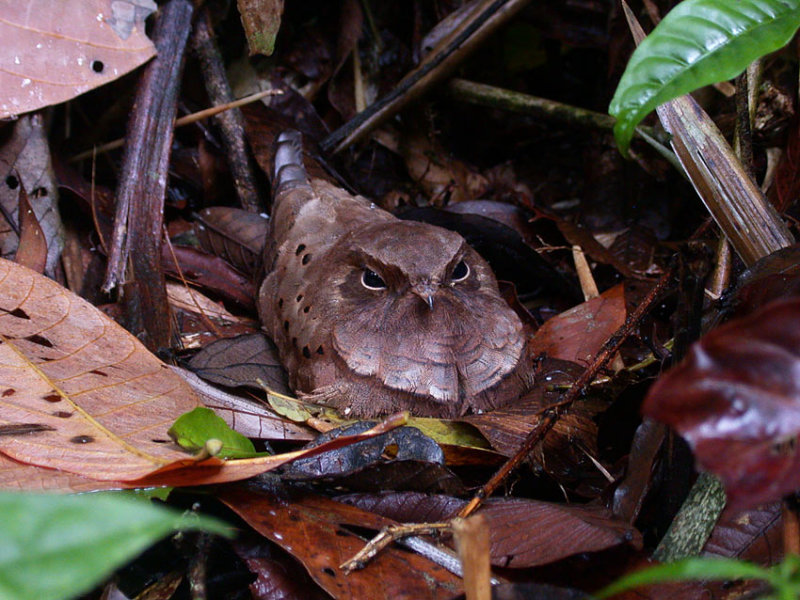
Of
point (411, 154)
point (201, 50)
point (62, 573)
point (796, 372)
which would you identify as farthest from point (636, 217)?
point (62, 573)

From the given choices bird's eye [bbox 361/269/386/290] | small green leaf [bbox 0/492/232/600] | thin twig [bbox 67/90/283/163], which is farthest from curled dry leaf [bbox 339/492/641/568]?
thin twig [bbox 67/90/283/163]

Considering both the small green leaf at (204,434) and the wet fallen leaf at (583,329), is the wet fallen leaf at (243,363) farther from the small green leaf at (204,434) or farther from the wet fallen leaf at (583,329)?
the wet fallen leaf at (583,329)

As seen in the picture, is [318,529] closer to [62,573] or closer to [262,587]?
[262,587]

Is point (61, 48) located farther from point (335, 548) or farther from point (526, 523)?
point (526, 523)

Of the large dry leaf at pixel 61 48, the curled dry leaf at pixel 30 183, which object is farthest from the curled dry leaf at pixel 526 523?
the large dry leaf at pixel 61 48

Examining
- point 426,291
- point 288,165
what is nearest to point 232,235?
point 288,165

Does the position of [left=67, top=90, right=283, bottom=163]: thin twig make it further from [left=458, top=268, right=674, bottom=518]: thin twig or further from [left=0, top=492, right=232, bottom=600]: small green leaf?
[left=0, top=492, right=232, bottom=600]: small green leaf

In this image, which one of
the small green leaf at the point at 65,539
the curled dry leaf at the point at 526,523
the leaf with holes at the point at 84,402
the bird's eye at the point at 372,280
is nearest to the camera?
the small green leaf at the point at 65,539
